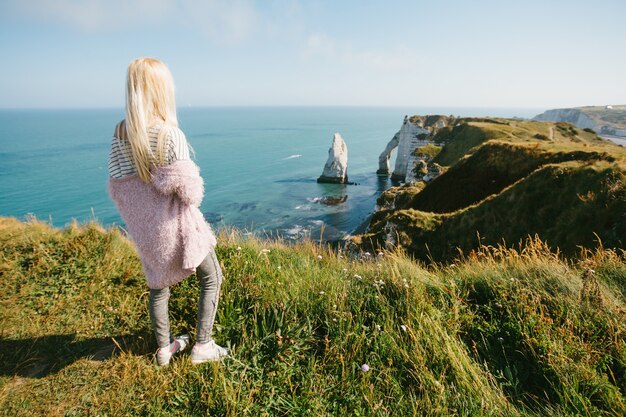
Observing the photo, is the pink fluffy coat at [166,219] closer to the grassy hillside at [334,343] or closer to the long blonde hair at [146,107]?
the long blonde hair at [146,107]

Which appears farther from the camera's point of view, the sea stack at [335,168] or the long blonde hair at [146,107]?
the sea stack at [335,168]

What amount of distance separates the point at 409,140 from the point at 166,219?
84.1 metres

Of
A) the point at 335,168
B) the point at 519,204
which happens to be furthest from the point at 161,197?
the point at 335,168

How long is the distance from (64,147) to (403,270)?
137992mm

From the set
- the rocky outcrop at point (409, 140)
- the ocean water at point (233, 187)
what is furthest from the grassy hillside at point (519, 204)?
the rocky outcrop at point (409, 140)

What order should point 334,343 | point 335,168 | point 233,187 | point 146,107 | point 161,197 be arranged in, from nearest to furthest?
point 146,107 → point 161,197 → point 334,343 → point 233,187 → point 335,168

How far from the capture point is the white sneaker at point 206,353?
10.7 ft

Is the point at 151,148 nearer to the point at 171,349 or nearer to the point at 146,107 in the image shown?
the point at 146,107

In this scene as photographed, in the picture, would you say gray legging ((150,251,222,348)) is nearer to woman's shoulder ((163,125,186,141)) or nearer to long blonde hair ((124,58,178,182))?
long blonde hair ((124,58,178,182))

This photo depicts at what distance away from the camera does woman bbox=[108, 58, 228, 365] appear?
270 cm

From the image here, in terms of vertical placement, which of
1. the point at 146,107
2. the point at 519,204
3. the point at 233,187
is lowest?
the point at 233,187

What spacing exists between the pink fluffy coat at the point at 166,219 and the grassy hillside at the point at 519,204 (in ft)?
13.7

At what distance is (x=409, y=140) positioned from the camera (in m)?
81.1

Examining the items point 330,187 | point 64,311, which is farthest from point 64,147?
point 64,311
